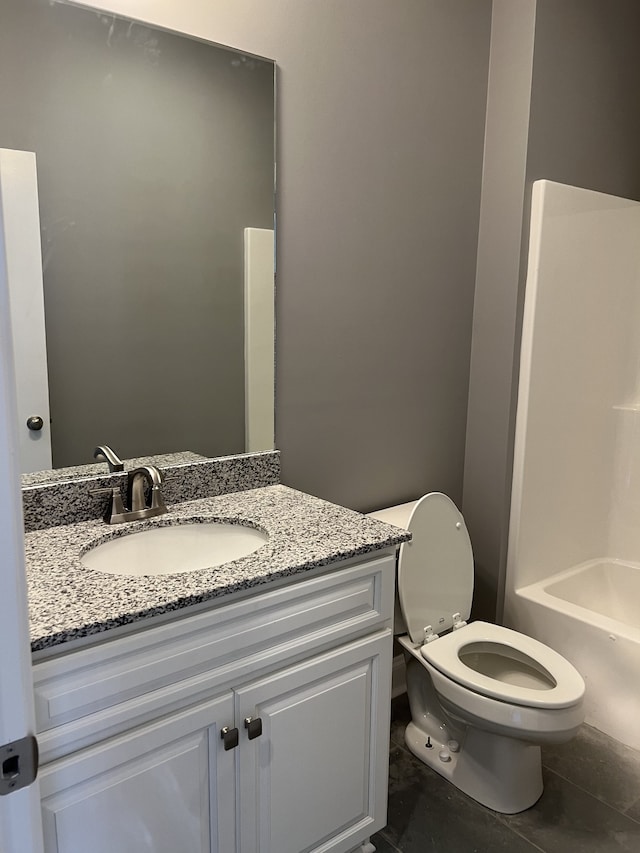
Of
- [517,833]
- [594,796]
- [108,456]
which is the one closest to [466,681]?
[517,833]

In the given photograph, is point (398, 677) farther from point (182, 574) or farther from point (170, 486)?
point (182, 574)

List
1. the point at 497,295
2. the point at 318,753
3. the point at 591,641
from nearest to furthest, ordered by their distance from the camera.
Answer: the point at 318,753 → the point at 591,641 → the point at 497,295

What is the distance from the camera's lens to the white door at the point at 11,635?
53 centimetres

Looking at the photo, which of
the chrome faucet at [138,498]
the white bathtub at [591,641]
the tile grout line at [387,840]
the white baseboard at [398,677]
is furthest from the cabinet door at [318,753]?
the white bathtub at [591,641]

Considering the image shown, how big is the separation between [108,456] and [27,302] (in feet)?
1.33

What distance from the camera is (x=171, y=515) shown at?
1560 millimetres

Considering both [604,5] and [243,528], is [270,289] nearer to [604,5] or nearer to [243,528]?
[243,528]

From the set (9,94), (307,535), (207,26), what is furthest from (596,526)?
(9,94)

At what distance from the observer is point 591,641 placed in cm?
216

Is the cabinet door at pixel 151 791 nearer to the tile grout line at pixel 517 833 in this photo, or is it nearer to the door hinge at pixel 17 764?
the door hinge at pixel 17 764

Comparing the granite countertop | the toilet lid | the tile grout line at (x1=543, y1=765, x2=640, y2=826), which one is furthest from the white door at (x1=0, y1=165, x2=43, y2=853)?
the tile grout line at (x1=543, y1=765, x2=640, y2=826)

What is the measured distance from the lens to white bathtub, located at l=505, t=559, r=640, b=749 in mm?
2090

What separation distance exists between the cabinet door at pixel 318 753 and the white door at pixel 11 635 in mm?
655

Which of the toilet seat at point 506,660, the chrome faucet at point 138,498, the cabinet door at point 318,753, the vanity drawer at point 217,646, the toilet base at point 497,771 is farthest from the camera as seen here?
the toilet base at point 497,771
